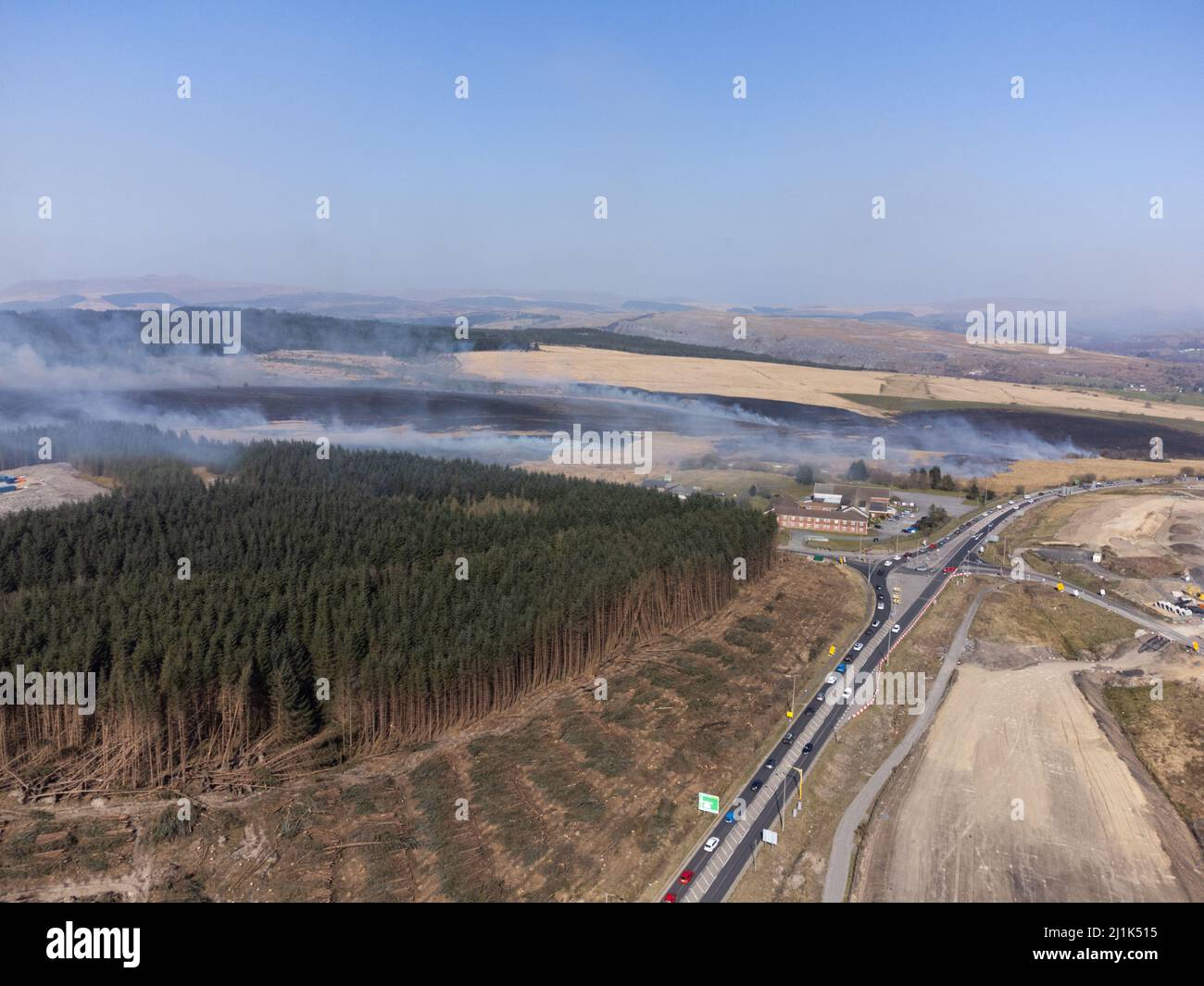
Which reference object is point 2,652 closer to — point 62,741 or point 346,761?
point 62,741

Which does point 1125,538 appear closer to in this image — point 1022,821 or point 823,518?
point 823,518

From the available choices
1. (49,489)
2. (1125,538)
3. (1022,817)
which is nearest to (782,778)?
(1022,817)

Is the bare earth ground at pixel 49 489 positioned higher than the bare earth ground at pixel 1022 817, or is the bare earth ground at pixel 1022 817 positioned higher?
the bare earth ground at pixel 49 489

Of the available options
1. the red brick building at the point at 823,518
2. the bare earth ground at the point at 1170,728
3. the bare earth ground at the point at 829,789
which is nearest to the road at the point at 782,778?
the bare earth ground at the point at 829,789

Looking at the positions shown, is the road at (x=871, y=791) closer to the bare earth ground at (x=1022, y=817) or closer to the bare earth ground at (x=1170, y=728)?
the bare earth ground at (x=1022, y=817)

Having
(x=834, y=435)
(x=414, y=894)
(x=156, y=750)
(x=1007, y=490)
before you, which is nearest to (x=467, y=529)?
(x=156, y=750)
